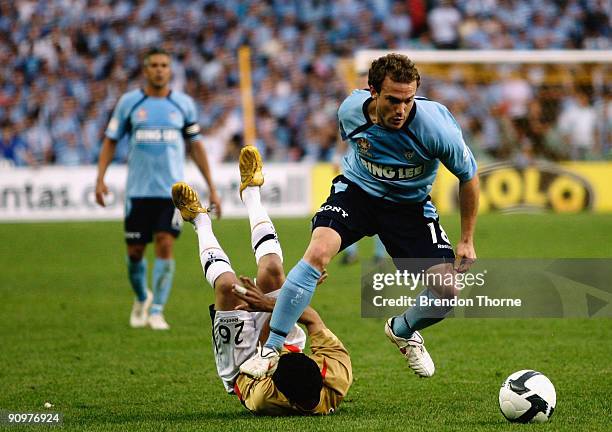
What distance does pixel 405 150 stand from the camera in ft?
21.9

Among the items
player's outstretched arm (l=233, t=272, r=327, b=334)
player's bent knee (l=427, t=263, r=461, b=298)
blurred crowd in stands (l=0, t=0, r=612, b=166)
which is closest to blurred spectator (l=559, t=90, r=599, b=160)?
blurred crowd in stands (l=0, t=0, r=612, b=166)

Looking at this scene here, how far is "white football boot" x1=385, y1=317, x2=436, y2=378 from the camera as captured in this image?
709cm

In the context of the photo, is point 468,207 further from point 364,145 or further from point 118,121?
point 118,121

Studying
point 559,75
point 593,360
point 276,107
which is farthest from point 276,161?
point 593,360

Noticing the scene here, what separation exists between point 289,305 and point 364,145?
1.14 m

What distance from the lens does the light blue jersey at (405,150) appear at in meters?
6.49

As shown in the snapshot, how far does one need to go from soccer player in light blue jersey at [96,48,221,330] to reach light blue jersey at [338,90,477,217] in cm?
352

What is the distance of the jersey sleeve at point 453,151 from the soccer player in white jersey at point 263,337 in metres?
1.23

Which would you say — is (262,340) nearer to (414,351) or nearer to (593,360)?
(414,351)

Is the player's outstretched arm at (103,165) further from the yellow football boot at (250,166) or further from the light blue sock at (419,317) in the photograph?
the light blue sock at (419,317)

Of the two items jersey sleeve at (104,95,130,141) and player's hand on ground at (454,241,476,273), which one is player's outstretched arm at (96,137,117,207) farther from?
player's hand on ground at (454,241,476,273)

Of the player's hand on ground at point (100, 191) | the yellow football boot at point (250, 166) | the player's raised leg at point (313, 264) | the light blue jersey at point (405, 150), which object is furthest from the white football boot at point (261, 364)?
the player's hand on ground at point (100, 191)

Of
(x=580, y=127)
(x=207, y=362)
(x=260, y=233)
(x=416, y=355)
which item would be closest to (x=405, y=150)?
(x=260, y=233)

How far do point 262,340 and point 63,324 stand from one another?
428 cm
